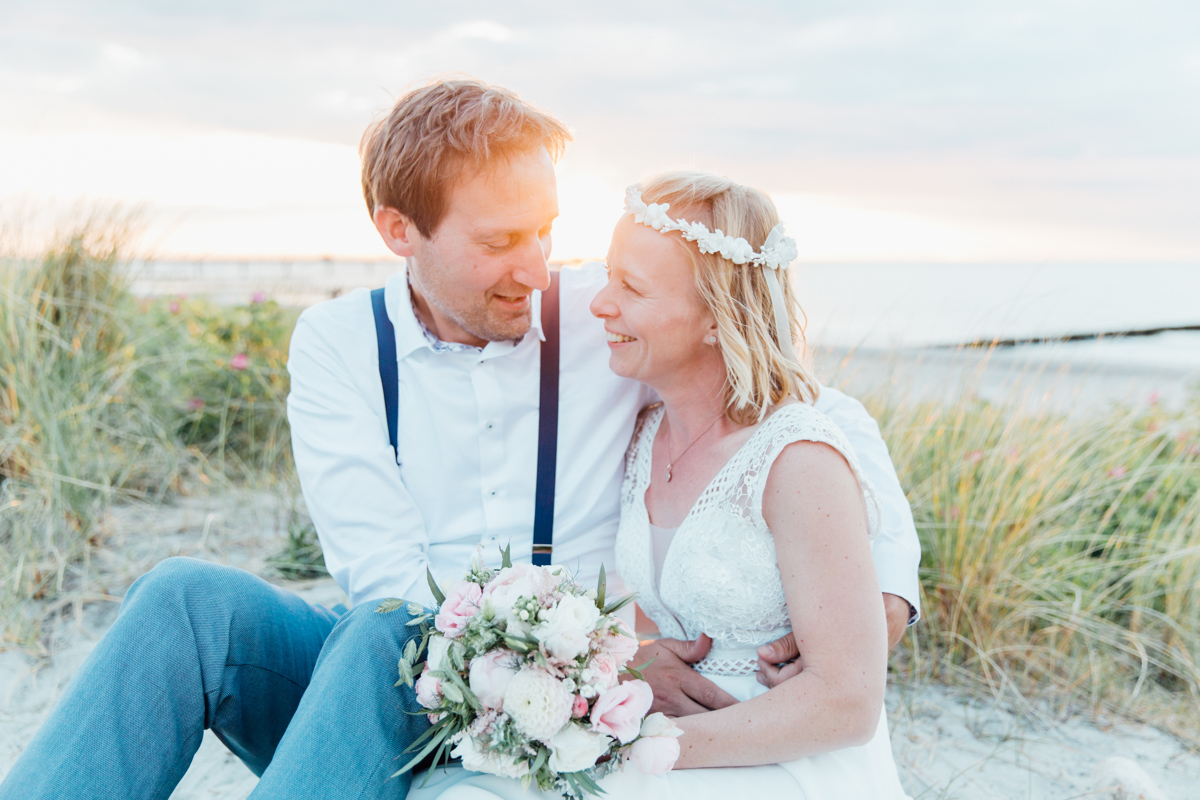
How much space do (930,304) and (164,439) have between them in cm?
439

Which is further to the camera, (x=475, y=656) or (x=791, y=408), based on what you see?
(x=791, y=408)

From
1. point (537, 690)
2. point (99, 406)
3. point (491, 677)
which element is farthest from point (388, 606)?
point (99, 406)

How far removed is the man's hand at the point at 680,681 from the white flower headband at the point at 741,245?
2.64 feet

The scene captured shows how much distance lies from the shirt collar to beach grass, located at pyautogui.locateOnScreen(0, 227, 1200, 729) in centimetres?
187

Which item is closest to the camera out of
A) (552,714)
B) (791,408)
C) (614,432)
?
(552,714)

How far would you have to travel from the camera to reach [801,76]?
29.7 feet

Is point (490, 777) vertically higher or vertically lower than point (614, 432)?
lower

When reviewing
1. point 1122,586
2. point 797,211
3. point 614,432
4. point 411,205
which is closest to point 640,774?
point 614,432

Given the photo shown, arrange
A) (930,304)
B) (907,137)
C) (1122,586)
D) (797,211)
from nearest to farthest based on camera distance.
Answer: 1. (797,211)
2. (1122,586)
3. (930,304)
4. (907,137)

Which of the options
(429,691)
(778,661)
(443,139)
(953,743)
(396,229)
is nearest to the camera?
(429,691)

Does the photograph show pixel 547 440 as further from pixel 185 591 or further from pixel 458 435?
pixel 185 591

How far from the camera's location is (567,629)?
1345 millimetres

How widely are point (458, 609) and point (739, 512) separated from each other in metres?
0.74

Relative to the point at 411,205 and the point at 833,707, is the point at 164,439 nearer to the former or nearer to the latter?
the point at 411,205
